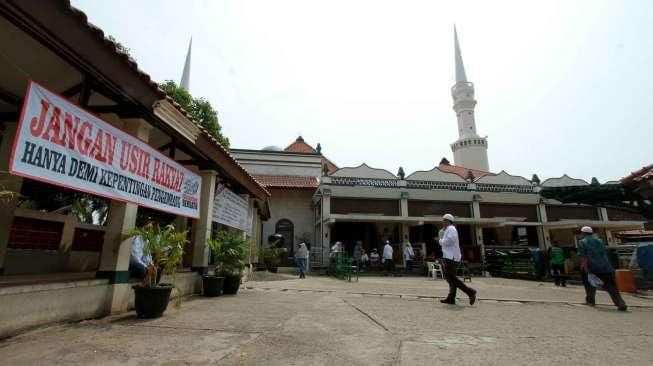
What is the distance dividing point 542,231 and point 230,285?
67.0 feet

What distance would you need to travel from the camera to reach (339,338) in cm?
343

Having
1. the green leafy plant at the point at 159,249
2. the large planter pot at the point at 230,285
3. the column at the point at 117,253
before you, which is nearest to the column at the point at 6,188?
the column at the point at 117,253

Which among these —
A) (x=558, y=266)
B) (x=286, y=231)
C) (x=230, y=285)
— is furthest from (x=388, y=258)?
(x=230, y=285)

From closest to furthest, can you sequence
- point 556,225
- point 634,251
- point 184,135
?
point 184,135 < point 634,251 < point 556,225

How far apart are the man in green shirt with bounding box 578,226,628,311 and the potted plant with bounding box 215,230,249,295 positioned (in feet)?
22.6

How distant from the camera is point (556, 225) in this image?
19750 millimetres

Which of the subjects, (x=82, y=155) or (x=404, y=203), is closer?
(x=82, y=155)

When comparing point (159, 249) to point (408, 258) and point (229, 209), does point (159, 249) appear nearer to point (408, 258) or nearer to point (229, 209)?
point (229, 209)

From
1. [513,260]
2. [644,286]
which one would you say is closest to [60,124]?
[644,286]

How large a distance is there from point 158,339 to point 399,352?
2272 mm

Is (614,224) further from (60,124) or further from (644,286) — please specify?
(60,124)

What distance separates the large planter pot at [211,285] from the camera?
650 centimetres

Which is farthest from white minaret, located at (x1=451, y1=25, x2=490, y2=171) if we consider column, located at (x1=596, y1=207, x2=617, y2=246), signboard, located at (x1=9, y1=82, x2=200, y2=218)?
signboard, located at (x1=9, y1=82, x2=200, y2=218)

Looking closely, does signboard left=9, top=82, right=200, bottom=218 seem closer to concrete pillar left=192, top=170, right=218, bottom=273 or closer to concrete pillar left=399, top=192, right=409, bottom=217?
concrete pillar left=192, top=170, right=218, bottom=273
